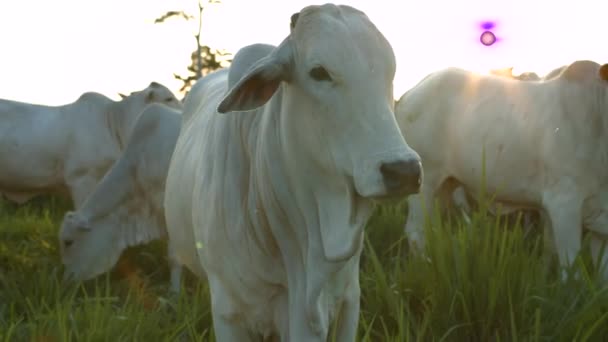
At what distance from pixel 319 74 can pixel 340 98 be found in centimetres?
8

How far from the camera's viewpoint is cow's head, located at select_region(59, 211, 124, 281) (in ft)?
15.7

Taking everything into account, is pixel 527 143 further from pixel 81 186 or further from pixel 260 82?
pixel 81 186

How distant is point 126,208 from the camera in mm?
4977

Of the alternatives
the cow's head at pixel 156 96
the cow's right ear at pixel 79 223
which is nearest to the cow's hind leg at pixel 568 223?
the cow's right ear at pixel 79 223

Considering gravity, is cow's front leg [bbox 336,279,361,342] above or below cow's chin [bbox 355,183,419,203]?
below

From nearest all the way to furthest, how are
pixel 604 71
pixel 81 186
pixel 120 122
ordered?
pixel 604 71
pixel 81 186
pixel 120 122

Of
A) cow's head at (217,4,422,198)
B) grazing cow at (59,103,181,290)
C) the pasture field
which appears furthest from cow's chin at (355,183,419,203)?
grazing cow at (59,103,181,290)

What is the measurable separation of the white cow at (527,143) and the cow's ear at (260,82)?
8.58 feet

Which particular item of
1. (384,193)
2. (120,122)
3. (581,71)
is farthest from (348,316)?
(120,122)

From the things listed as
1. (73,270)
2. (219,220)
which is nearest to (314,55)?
(219,220)

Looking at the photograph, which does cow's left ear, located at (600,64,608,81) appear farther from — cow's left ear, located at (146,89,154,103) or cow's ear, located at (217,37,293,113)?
cow's left ear, located at (146,89,154,103)

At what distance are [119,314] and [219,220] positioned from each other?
121 centimetres

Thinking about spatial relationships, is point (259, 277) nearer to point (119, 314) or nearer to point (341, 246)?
point (341, 246)

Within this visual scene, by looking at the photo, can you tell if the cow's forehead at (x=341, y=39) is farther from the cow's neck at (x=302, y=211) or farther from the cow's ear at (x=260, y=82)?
the cow's neck at (x=302, y=211)
